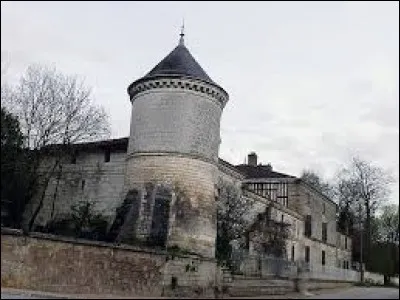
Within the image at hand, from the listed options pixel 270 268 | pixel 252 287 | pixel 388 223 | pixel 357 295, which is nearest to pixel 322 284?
pixel 270 268

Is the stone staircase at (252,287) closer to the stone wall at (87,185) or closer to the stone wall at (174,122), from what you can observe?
the stone wall at (174,122)

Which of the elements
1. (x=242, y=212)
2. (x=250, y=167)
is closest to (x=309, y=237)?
(x=250, y=167)

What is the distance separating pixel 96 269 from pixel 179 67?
11220mm

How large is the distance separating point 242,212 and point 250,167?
15.4m

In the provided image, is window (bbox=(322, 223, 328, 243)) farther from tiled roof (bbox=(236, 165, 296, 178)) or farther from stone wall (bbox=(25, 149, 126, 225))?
stone wall (bbox=(25, 149, 126, 225))

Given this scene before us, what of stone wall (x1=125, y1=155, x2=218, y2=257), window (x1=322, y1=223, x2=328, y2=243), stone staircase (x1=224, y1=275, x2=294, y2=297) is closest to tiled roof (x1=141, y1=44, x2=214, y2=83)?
stone wall (x1=125, y1=155, x2=218, y2=257)

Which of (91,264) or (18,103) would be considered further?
(18,103)

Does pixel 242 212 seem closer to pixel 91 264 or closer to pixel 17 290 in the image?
pixel 91 264

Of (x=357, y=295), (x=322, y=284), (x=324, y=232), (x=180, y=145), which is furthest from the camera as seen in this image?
(x=324, y=232)

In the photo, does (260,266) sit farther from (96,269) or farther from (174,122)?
(96,269)

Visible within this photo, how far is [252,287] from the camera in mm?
27594

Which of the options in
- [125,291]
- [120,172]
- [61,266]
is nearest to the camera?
[61,266]

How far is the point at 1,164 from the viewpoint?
28.2 metres

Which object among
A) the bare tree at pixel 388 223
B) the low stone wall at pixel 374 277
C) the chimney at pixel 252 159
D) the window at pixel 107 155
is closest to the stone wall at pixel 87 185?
the window at pixel 107 155
